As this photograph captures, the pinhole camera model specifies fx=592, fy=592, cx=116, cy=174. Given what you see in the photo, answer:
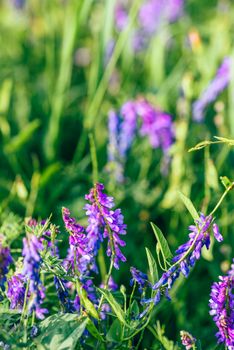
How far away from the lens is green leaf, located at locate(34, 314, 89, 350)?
115cm

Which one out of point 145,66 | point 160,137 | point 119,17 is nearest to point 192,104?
point 160,137

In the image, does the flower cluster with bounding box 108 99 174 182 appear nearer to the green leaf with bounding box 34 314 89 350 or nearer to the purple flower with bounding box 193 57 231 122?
the purple flower with bounding box 193 57 231 122

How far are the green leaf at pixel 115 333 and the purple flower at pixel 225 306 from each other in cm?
21

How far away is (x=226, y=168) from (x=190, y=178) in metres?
0.16

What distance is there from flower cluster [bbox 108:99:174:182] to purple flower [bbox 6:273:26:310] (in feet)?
3.38

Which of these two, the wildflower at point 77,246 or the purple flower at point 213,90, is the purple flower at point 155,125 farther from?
the wildflower at point 77,246

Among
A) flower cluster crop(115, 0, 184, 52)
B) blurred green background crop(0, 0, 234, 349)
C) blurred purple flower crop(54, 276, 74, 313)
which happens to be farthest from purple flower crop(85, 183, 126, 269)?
flower cluster crop(115, 0, 184, 52)

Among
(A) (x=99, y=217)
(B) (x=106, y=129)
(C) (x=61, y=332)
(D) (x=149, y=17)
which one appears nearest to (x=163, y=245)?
(A) (x=99, y=217)

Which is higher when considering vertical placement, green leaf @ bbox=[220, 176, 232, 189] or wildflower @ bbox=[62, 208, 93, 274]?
green leaf @ bbox=[220, 176, 232, 189]

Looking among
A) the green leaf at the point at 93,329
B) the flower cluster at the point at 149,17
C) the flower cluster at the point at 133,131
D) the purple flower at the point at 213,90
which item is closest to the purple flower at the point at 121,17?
the flower cluster at the point at 149,17

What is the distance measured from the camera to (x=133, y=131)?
231 centimetres

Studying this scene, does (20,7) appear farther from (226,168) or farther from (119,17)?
(226,168)

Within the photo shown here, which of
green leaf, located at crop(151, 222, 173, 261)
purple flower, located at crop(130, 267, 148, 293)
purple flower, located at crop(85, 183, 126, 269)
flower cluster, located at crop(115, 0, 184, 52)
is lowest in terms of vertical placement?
purple flower, located at crop(130, 267, 148, 293)

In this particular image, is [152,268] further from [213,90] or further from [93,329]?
[213,90]
